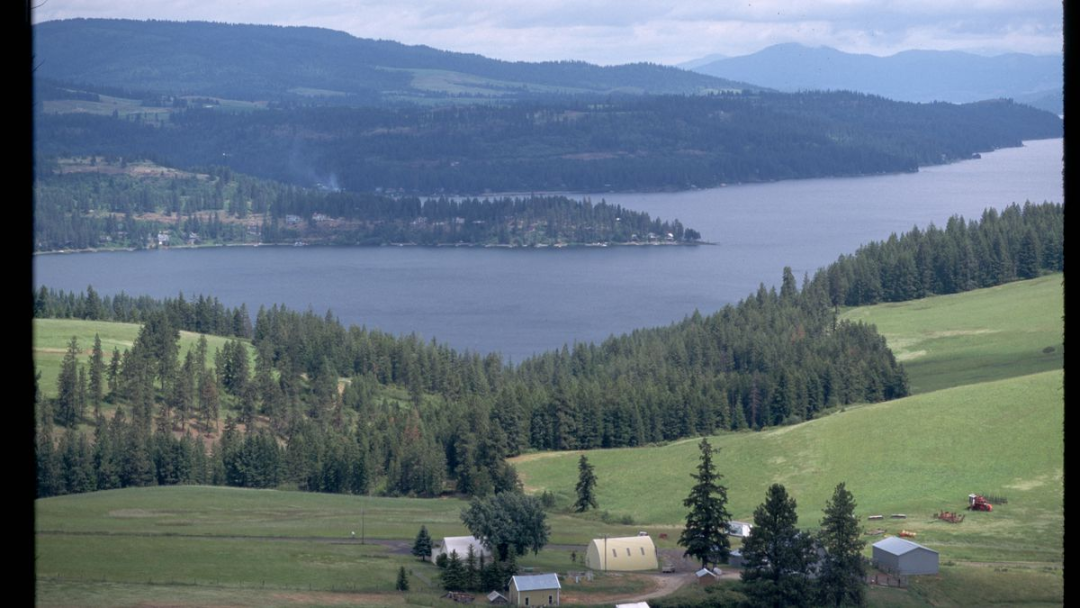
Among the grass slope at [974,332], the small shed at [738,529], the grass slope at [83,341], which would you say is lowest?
the small shed at [738,529]

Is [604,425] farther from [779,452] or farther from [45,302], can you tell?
[45,302]

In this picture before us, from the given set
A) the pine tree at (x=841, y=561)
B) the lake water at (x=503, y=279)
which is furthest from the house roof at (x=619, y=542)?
the lake water at (x=503, y=279)

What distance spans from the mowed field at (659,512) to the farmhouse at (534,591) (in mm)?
771

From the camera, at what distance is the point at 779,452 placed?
2192 inches

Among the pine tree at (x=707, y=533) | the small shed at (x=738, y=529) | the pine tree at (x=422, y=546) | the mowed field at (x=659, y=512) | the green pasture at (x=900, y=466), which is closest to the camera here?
the mowed field at (x=659, y=512)

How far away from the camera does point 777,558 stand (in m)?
33.4

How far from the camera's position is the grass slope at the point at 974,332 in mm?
71500

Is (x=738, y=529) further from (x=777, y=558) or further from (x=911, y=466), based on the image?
(x=911, y=466)

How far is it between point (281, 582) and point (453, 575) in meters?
4.59

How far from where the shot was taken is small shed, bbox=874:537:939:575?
34344 millimetres

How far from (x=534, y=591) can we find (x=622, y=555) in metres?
5.44

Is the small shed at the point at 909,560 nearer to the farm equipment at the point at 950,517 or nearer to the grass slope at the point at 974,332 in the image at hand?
the farm equipment at the point at 950,517

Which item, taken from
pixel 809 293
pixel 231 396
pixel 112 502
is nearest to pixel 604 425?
pixel 231 396

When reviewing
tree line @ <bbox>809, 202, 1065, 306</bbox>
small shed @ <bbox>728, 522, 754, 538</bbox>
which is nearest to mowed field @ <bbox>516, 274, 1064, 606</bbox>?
small shed @ <bbox>728, 522, 754, 538</bbox>
